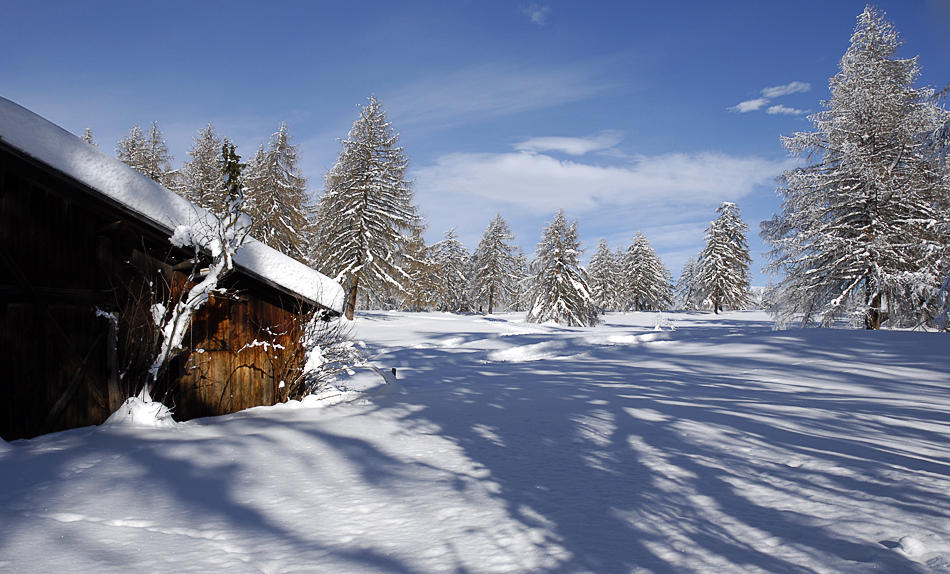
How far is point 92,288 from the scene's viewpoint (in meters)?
6.55

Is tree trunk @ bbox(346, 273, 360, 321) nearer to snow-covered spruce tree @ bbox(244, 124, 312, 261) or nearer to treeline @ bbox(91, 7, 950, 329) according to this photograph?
treeline @ bbox(91, 7, 950, 329)

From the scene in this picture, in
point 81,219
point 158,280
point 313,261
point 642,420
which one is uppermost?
point 313,261

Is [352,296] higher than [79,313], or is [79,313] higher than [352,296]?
[352,296]

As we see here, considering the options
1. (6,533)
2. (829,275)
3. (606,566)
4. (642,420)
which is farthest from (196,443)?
(829,275)

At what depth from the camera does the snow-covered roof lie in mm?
5811

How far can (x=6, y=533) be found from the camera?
3.27 m

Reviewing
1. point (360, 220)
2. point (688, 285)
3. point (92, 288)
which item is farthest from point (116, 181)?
point (688, 285)

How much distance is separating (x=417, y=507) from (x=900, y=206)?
68.3 ft

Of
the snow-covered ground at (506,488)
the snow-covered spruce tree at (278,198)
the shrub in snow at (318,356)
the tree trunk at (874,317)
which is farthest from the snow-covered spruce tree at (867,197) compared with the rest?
the snow-covered spruce tree at (278,198)

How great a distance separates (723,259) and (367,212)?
35.7 m

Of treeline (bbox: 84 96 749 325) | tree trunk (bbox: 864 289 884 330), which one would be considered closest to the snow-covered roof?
treeline (bbox: 84 96 749 325)

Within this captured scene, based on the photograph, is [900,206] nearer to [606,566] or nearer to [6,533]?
[606,566]

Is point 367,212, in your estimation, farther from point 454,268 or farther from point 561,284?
point 454,268

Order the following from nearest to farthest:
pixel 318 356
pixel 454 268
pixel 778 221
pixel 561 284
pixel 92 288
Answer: pixel 92 288 → pixel 318 356 → pixel 778 221 → pixel 561 284 → pixel 454 268
